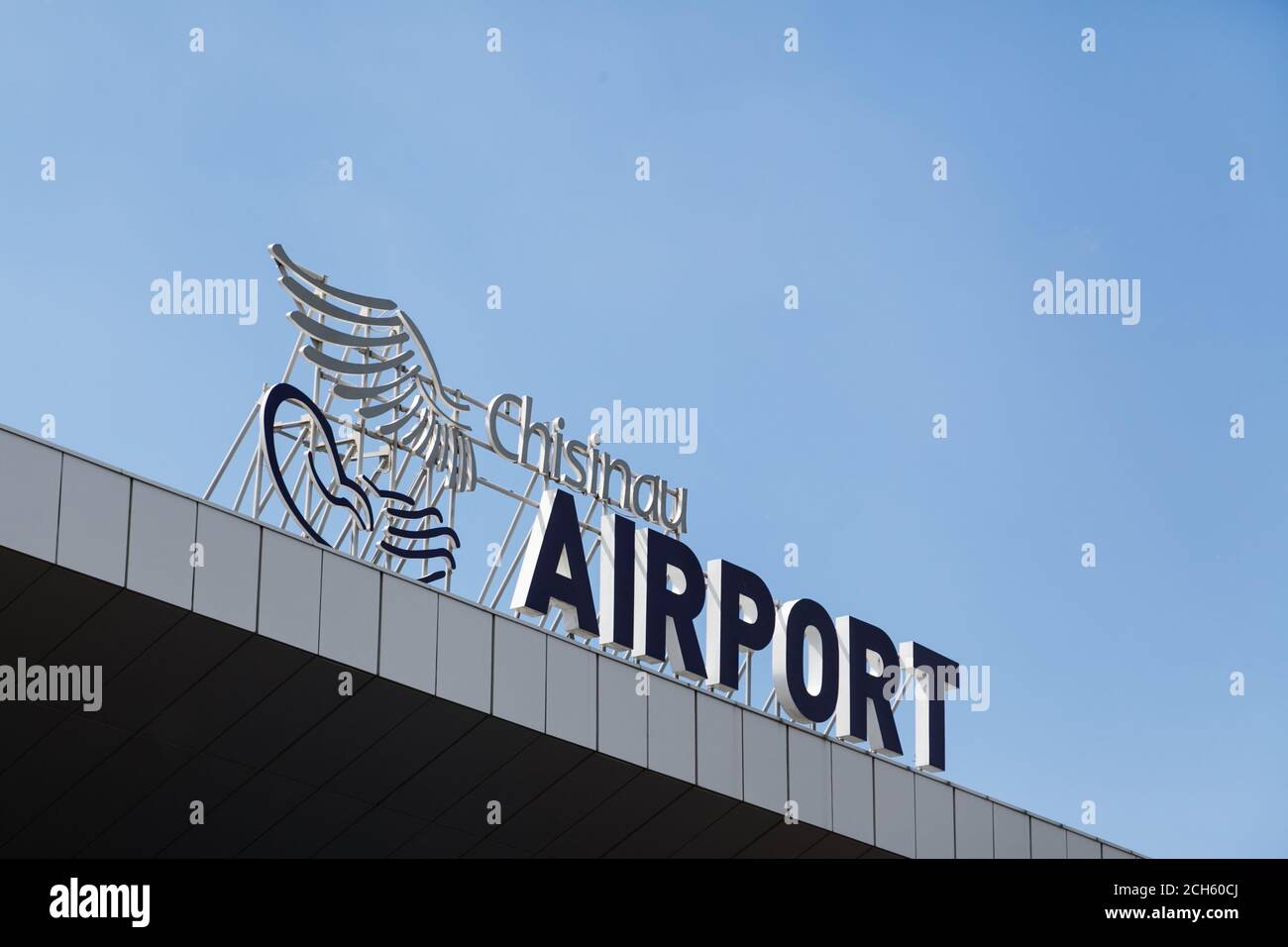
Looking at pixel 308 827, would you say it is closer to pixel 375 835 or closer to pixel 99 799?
pixel 375 835

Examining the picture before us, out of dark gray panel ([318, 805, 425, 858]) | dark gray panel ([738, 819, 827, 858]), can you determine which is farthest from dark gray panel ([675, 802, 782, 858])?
dark gray panel ([318, 805, 425, 858])

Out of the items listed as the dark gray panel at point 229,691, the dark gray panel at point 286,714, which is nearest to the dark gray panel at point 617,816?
the dark gray panel at point 286,714

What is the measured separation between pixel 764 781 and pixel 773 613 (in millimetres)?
2772

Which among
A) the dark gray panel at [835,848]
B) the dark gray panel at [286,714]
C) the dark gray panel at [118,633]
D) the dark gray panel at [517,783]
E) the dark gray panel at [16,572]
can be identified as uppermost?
the dark gray panel at [16,572]

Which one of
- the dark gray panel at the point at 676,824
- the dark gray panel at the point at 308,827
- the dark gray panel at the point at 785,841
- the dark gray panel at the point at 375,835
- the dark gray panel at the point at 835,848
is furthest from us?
the dark gray panel at the point at 835,848

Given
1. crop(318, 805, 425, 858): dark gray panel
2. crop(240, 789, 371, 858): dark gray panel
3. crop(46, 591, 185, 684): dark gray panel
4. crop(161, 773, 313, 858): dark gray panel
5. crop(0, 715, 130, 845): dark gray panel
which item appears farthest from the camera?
crop(318, 805, 425, 858): dark gray panel

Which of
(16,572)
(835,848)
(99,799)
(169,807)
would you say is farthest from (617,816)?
(16,572)

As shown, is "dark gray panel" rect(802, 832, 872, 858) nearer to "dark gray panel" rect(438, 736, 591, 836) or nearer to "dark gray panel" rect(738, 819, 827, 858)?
"dark gray panel" rect(738, 819, 827, 858)

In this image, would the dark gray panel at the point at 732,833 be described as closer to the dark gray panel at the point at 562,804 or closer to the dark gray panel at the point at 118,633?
the dark gray panel at the point at 562,804

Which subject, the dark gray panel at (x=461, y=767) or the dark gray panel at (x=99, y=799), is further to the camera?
the dark gray panel at (x=461, y=767)

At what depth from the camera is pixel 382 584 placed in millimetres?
16578

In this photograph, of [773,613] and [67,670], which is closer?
[67,670]
